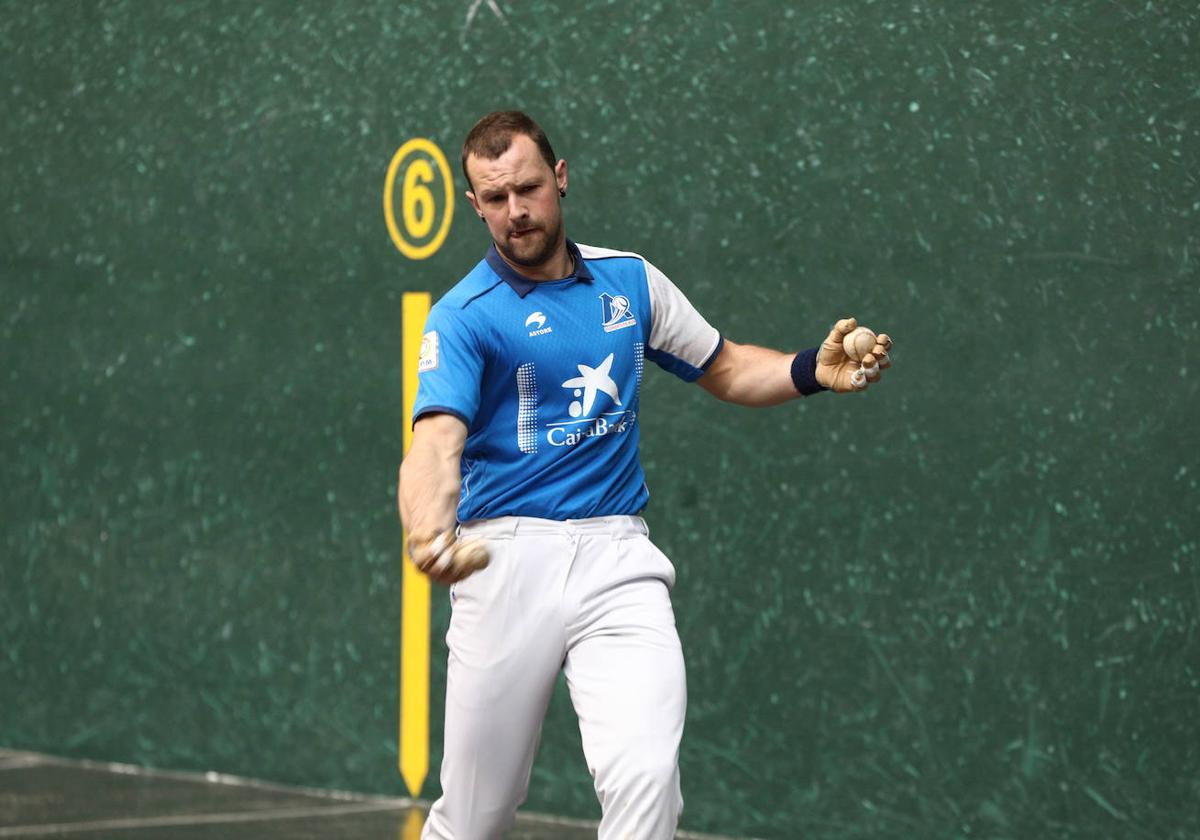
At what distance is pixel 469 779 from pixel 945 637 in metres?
1.57

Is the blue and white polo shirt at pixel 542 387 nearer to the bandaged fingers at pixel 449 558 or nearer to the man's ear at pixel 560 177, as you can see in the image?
the man's ear at pixel 560 177

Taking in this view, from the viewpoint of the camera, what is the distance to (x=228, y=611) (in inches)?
223

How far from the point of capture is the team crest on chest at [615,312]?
337 cm

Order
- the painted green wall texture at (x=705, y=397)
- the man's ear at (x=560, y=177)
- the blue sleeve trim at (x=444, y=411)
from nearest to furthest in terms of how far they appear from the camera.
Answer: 1. the blue sleeve trim at (x=444, y=411)
2. the man's ear at (x=560, y=177)
3. the painted green wall texture at (x=705, y=397)

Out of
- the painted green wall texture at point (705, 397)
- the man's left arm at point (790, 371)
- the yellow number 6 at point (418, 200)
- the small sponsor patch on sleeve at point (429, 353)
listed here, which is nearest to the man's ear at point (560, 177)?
the small sponsor patch on sleeve at point (429, 353)

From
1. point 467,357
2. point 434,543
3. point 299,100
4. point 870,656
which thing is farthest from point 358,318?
point 434,543

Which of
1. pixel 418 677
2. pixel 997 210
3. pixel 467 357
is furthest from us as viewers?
pixel 418 677

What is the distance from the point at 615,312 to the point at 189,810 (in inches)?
98.7

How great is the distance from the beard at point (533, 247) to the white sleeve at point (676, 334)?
10.1 inches

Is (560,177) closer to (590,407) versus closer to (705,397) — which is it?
(590,407)

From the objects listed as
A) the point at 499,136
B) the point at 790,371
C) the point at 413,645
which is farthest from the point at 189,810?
the point at 499,136

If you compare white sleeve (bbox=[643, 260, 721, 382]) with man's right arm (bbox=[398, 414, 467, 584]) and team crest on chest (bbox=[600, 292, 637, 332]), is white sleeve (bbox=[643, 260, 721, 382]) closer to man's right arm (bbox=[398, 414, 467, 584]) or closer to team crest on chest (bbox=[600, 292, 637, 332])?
team crest on chest (bbox=[600, 292, 637, 332])

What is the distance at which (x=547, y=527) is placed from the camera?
329 centimetres

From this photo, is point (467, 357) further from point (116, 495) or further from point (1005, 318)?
point (116, 495)
